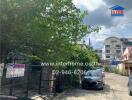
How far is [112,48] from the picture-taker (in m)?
122

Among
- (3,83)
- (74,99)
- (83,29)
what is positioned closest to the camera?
(3,83)

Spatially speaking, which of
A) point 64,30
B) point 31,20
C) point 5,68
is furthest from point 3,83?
point 31,20

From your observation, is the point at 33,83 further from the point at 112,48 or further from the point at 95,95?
the point at 112,48

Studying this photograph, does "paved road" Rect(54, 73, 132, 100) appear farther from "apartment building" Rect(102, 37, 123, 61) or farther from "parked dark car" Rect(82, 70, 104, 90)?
"apartment building" Rect(102, 37, 123, 61)

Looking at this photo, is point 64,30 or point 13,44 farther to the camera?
point 64,30

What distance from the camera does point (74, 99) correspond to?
17.9 metres

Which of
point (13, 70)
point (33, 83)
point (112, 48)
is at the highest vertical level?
point (112, 48)

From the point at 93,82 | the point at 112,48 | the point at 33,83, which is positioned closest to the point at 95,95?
the point at 93,82

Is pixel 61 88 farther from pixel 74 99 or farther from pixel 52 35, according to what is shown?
pixel 52 35

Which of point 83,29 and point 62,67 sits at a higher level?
point 83,29

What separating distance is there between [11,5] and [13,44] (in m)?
1.61

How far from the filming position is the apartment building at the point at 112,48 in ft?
398

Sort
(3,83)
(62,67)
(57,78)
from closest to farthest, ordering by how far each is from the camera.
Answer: (3,83) → (57,78) → (62,67)

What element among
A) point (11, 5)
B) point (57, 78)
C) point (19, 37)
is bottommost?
point (57, 78)
